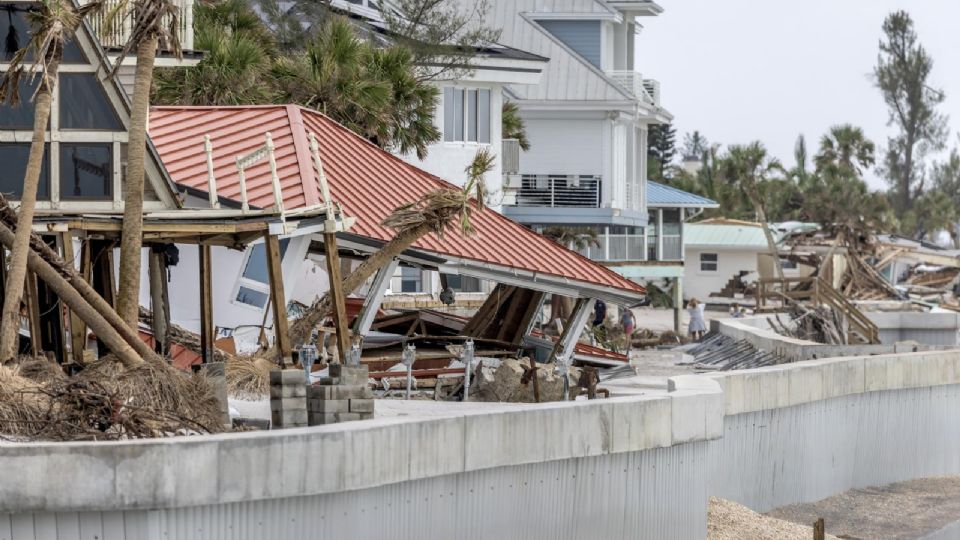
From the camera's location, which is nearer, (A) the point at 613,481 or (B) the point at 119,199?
(A) the point at 613,481

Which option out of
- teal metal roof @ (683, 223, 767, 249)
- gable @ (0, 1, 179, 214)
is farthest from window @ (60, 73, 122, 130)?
teal metal roof @ (683, 223, 767, 249)

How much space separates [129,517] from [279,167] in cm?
1108

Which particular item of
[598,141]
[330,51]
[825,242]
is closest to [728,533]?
[330,51]

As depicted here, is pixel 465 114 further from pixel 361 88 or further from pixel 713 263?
pixel 713 263

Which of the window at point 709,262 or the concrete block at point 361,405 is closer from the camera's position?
the concrete block at point 361,405

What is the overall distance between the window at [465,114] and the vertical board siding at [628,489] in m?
19.7

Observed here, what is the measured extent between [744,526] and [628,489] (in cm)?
295

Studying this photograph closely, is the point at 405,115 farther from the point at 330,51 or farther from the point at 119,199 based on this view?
the point at 119,199

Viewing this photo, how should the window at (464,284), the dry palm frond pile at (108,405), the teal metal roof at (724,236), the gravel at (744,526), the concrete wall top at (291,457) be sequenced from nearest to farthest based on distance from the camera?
A: 1. the concrete wall top at (291,457)
2. the dry palm frond pile at (108,405)
3. the gravel at (744,526)
4. the window at (464,284)
5. the teal metal roof at (724,236)

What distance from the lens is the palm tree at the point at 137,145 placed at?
14.7 meters

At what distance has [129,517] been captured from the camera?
10672 millimetres

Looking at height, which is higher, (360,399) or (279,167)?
(279,167)

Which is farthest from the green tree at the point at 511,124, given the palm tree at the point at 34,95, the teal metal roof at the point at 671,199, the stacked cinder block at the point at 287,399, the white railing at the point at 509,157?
the stacked cinder block at the point at 287,399

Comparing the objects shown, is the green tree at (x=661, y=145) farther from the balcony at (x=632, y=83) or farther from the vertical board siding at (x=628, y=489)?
the vertical board siding at (x=628, y=489)
